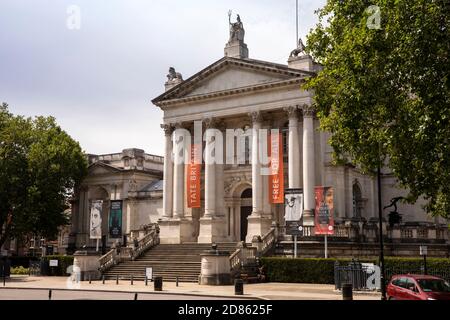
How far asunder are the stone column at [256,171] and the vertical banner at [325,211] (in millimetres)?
8649

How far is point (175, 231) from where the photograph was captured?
2080 inches

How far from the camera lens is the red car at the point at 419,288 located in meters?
20.2

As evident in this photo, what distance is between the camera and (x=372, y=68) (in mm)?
25250

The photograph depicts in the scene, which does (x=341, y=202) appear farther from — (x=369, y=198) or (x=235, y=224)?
(x=235, y=224)

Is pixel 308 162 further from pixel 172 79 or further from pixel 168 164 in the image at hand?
pixel 172 79

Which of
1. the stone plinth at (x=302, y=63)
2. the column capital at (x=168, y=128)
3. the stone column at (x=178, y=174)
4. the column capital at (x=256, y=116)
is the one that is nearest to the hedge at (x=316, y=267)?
the column capital at (x=256, y=116)

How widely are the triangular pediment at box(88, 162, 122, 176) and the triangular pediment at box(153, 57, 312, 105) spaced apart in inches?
624

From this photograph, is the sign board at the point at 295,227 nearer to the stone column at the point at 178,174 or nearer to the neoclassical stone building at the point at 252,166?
the neoclassical stone building at the point at 252,166

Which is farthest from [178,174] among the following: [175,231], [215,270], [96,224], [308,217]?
[215,270]

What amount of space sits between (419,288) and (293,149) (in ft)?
93.5

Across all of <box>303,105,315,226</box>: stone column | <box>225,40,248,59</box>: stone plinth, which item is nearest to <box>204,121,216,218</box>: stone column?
<box>225,40,248,59</box>: stone plinth

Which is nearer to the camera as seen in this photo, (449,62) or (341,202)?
(449,62)

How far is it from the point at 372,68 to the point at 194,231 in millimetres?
32585
